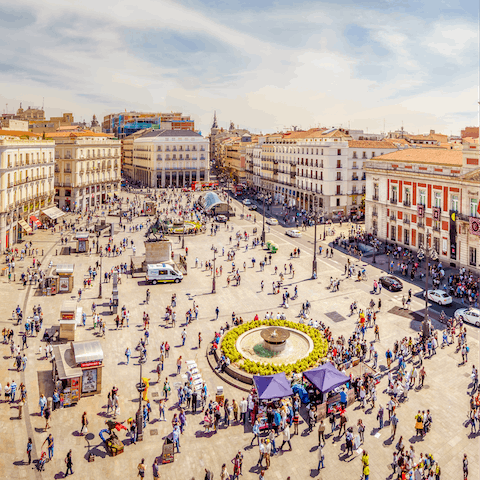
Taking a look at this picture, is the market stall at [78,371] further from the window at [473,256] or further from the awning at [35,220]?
the awning at [35,220]

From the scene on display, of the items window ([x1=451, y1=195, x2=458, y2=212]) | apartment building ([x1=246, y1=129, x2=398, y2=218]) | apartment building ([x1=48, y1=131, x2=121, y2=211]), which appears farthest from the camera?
apartment building ([x1=48, y1=131, x2=121, y2=211])

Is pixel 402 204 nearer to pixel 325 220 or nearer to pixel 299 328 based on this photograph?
pixel 325 220

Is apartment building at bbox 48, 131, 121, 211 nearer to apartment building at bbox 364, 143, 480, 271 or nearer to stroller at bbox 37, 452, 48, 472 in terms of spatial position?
apartment building at bbox 364, 143, 480, 271

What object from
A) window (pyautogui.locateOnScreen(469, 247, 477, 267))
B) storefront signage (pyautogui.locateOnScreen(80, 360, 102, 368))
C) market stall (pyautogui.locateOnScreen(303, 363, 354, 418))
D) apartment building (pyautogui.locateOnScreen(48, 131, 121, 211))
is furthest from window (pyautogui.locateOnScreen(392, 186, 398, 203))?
apartment building (pyautogui.locateOnScreen(48, 131, 121, 211))

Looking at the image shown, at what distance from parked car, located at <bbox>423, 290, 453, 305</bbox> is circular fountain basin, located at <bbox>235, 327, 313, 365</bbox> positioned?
1327 centimetres

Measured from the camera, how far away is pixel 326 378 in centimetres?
2170

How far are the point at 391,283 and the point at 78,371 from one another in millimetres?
26819

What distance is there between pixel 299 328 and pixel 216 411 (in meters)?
10.5

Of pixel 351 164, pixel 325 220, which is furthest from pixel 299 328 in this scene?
pixel 351 164

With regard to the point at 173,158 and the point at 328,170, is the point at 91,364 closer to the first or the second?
the point at 328,170

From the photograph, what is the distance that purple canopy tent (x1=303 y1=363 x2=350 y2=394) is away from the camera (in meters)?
21.4

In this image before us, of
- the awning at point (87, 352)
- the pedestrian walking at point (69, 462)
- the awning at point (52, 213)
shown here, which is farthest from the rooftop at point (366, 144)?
the pedestrian walking at point (69, 462)

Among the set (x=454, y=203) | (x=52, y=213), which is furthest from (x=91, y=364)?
(x=52, y=213)

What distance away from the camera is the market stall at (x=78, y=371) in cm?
2169
